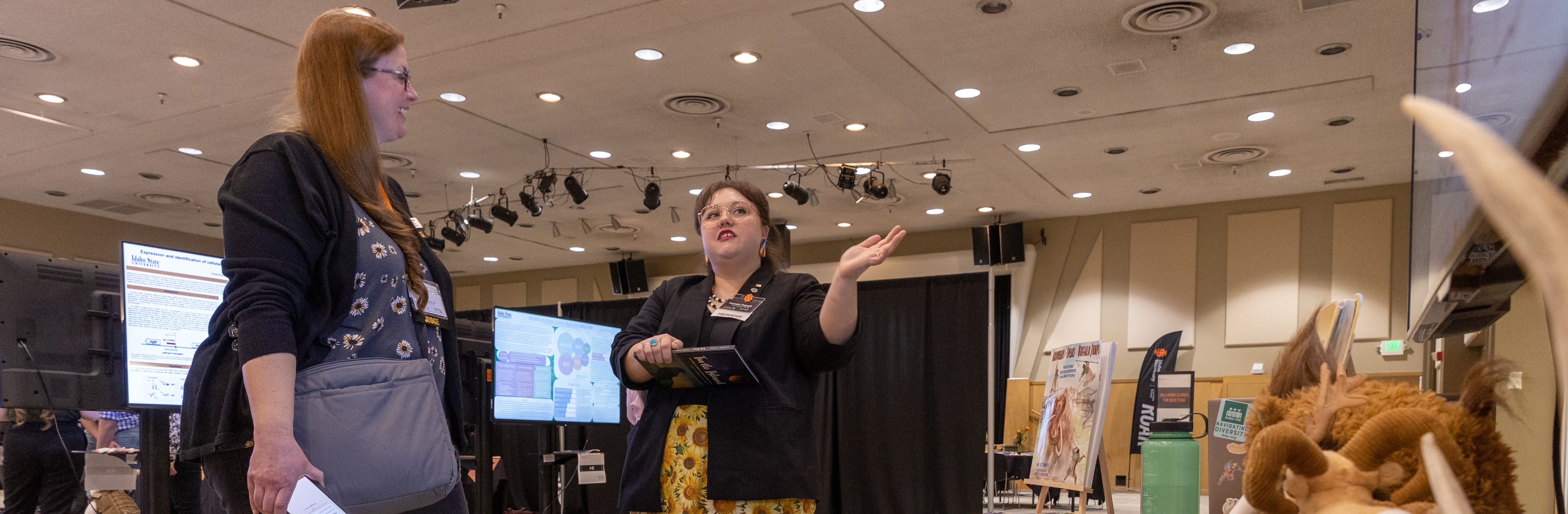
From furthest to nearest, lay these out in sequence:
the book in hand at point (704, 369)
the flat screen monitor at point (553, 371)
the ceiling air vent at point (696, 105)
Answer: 1. the ceiling air vent at point (696, 105)
2. the flat screen monitor at point (553, 371)
3. the book in hand at point (704, 369)

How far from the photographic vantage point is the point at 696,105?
272 inches

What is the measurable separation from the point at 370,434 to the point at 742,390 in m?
0.77

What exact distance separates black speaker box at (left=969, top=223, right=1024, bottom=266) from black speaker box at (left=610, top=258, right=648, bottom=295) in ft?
14.8

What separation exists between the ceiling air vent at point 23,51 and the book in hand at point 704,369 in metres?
5.77

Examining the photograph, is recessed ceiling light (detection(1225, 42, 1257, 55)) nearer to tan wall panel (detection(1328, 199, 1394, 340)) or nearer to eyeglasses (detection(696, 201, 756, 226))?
eyeglasses (detection(696, 201, 756, 226))

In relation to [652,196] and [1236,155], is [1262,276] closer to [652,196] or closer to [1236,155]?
[1236,155]

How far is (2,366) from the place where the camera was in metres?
2.39

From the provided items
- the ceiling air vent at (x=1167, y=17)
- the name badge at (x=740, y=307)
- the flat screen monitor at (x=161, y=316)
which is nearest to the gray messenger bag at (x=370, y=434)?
the name badge at (x=740, y=307)

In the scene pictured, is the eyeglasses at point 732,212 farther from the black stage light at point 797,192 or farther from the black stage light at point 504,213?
the black stage light at point 504,213

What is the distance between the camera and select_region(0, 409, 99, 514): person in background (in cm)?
341

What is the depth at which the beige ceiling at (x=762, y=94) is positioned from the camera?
17.6ft

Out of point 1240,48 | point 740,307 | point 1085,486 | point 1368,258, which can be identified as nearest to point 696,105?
point 1240,48

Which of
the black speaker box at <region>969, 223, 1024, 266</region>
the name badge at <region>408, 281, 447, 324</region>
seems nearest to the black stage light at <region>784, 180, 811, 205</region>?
the black speaker box at <region>969, 223, 1024, 266</region>

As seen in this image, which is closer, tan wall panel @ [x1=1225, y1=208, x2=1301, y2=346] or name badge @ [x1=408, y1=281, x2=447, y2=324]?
name badge @ [x1=408, y1=281, x2=447, y2=324]
